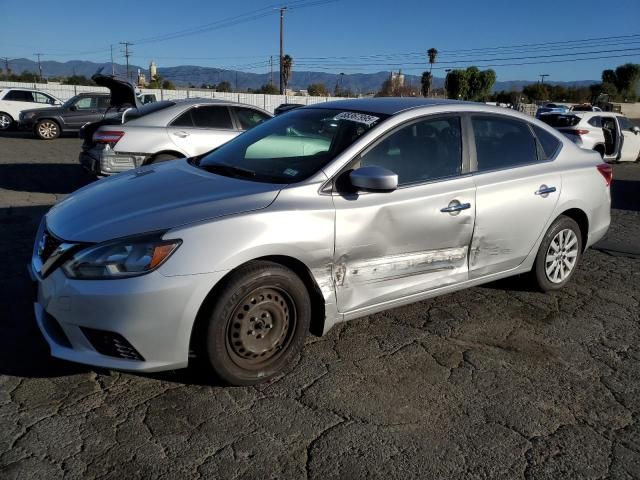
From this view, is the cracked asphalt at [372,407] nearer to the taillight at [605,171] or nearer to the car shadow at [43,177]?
the taillight at [605,171]

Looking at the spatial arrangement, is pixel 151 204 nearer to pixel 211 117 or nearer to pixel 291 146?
pixel 291 146

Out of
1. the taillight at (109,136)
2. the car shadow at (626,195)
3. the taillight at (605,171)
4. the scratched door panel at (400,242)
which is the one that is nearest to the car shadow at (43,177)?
the taillight at (109,136)

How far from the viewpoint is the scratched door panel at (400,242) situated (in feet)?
10.7

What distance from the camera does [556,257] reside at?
4645mm

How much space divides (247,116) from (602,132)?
10.4 meters

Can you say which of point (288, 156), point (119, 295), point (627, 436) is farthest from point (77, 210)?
point (627, 436)

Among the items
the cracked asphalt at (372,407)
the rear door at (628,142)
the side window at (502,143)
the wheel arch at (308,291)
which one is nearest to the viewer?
the cracked asphalt at (372,407)

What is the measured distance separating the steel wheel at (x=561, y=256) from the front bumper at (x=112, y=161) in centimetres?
538

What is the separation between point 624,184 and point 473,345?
10.0m

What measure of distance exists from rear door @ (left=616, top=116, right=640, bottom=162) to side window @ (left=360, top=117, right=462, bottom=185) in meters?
13.1

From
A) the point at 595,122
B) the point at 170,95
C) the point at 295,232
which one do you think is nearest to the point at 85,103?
the point at 595,122

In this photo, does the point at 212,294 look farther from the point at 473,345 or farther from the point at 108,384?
the point at 473,345

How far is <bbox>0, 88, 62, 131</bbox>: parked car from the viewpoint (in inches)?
762

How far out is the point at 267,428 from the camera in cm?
273
